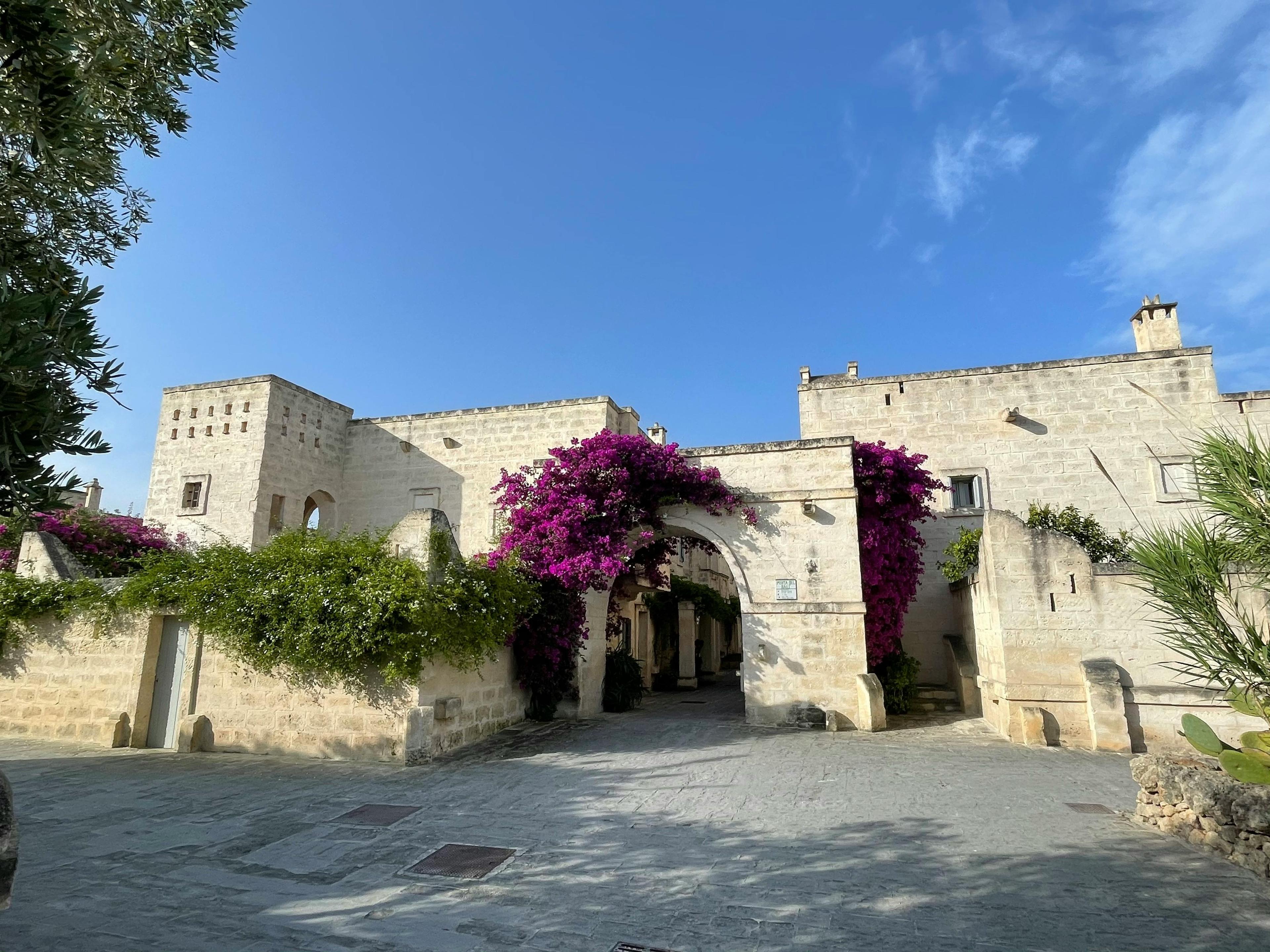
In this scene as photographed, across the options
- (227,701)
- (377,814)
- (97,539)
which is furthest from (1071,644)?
(97,539)

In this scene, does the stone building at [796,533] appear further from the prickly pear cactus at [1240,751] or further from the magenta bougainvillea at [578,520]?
the prickly pear cactus at [1240,751]

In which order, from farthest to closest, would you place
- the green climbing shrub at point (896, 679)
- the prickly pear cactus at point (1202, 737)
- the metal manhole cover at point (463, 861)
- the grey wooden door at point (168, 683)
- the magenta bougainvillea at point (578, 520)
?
the green climbing shrub at point (896, 679)
the magenta bougainvillea at point (578, 520)
the grey wooden door at point (168, 683)
the prickly pear cactus at point (1202, 737)
the metal manhole cover at point (463, 861)

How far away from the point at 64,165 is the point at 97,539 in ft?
41.3

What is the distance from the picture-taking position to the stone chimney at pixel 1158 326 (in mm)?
17031

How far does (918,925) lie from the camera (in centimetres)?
404

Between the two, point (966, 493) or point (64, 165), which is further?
point (966, 493)

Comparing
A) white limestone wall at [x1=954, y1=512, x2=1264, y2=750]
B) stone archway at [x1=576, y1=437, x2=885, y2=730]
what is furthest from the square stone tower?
white limestone wall at [x1=954, y1=512, x2=1264, y2=750]

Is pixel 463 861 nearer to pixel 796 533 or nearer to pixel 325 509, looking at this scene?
pixel 796 533

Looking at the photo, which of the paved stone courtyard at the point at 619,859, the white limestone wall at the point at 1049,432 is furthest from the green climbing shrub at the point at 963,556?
the paved stone courtyard at the point at 619,859

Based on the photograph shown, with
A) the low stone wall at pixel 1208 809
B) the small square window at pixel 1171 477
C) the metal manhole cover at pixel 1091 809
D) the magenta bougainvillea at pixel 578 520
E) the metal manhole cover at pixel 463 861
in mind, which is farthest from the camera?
the small square window at pixel 1171 477

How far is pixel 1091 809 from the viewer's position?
260 inches

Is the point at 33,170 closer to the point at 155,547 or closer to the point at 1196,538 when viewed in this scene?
the point at 1196,538

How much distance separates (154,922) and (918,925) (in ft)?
14.3

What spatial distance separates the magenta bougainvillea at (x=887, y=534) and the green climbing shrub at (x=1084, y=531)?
3.55 m
